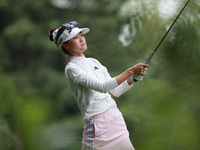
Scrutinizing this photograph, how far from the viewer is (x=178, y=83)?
235 centimetres

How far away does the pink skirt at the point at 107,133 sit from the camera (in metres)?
1.26

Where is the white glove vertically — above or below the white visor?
below

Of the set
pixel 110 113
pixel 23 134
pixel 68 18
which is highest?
pixel 68 18

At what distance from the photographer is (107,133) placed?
127 centimetres

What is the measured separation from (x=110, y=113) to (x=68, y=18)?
4.42 metres

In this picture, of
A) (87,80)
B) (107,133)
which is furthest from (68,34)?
(107,133)

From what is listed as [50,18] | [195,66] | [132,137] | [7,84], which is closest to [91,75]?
[195,66]

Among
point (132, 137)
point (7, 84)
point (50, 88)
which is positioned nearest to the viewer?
point (132, 137)

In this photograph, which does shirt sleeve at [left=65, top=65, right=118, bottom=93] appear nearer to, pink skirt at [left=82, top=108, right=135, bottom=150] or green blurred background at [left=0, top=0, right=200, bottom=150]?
pink skirt at [left=82, top=108, right=135, bottom=150]

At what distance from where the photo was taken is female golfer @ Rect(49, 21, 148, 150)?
123 cm

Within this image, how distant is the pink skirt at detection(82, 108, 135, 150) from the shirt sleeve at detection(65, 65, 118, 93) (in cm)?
11

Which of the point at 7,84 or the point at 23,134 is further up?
the point at 7,84

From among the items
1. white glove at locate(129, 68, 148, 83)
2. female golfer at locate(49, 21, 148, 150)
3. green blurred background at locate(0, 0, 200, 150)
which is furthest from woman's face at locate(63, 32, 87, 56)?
green blurred background at locate(0, 0, 200, 150)

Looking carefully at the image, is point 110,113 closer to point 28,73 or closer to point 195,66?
point 195,66
